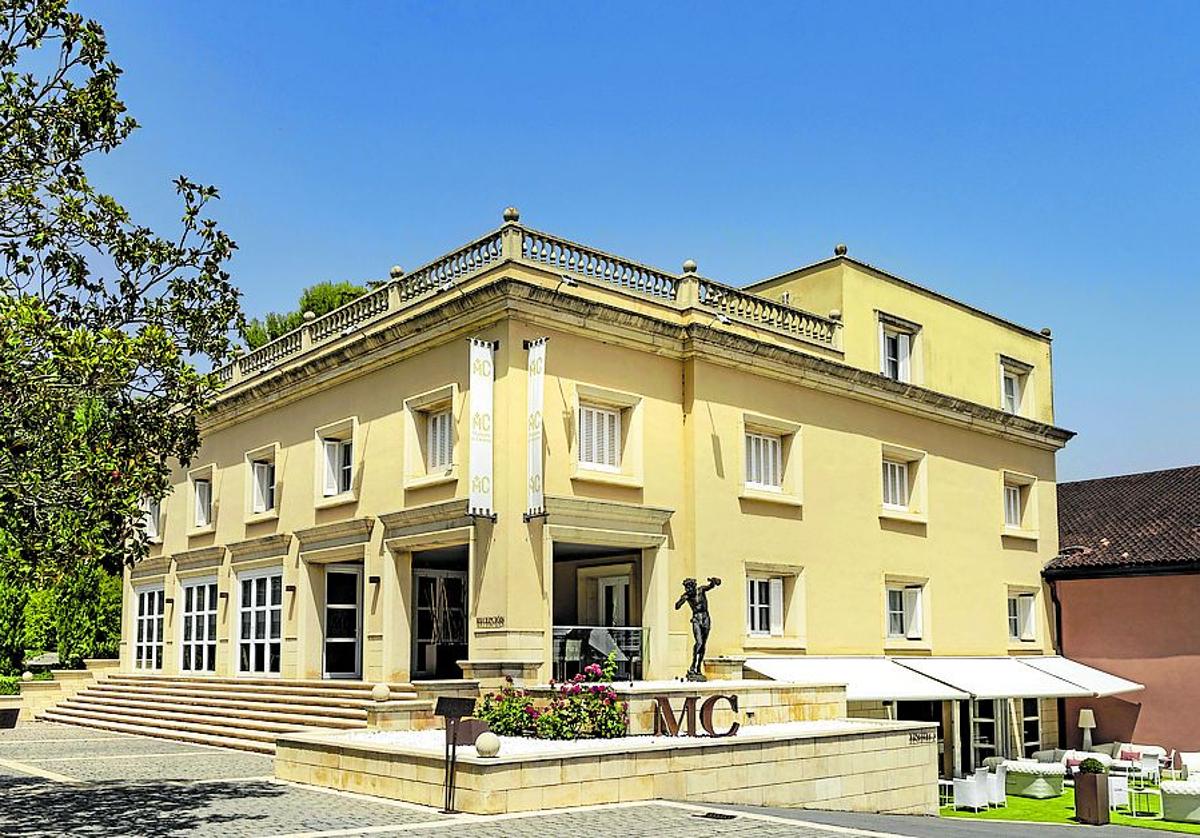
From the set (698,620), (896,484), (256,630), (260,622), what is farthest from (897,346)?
(256,630)

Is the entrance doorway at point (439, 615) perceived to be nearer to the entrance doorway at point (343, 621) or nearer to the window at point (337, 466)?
the entrance doorway at point (343, 621)

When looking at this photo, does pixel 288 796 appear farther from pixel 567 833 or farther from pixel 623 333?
pixel 623 333

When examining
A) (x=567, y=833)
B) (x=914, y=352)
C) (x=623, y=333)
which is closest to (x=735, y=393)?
(x=623, y=333)

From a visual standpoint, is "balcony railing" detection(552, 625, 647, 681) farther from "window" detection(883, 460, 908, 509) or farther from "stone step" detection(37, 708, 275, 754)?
"window" detection(883, 460, 908, 509)

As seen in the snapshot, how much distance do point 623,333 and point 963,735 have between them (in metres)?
12.6

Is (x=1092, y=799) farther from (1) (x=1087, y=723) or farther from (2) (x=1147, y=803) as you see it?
(1) (x=1087, y=723)

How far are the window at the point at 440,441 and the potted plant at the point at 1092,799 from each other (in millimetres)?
10928

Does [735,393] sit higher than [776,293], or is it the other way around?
[776,293]

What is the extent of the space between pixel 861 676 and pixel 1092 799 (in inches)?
202

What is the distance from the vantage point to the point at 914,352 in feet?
90.1

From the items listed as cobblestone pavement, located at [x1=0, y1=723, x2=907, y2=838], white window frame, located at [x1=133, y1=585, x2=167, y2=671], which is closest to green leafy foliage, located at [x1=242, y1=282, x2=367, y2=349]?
white window frame, located at [x1=133, y1=585, x2=167, y2=671]

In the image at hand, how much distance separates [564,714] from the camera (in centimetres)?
1617

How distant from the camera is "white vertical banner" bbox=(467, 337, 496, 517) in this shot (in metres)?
19.1

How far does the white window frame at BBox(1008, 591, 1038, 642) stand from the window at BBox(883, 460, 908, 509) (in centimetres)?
501
